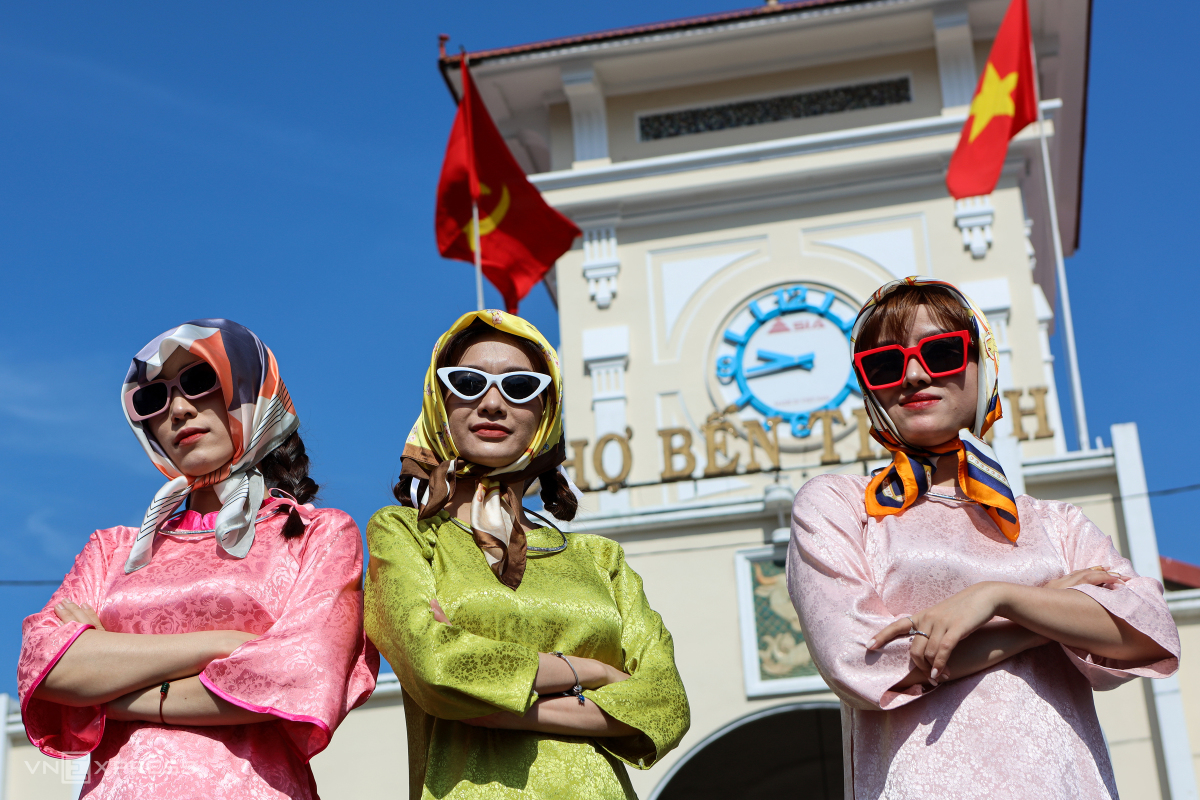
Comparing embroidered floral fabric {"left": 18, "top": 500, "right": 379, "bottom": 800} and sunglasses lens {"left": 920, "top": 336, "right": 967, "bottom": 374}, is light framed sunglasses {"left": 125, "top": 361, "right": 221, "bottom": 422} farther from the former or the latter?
sunglasses lens {"left": 920, "top": 336, "right": 967, "bottom": 374}

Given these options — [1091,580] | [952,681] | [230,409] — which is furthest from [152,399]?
[1091,580]

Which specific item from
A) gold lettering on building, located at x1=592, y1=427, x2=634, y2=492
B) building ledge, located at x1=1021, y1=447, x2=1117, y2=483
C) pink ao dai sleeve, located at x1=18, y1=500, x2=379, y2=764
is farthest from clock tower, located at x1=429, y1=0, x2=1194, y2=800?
pink ao dai sleeve, located at x1=18, y1=500, x2=379, y2=764

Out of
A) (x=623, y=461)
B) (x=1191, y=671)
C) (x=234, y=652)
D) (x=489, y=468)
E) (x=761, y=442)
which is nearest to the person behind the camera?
(x=234, y=652)

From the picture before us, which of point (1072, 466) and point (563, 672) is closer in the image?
point (563, 672)

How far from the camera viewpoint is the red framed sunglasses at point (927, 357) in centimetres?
341

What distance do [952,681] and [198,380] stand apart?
2.08 meters

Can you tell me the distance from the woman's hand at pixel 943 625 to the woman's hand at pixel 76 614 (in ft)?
6.15

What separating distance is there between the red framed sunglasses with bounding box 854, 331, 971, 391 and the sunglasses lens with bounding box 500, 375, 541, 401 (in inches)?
34.6

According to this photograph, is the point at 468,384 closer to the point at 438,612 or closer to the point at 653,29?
the point at 438,612

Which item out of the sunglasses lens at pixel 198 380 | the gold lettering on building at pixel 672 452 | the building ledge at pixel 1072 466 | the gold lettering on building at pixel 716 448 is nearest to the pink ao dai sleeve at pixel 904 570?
the sunglasses lens at pixel 198 380

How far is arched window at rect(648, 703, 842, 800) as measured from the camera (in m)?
11.3

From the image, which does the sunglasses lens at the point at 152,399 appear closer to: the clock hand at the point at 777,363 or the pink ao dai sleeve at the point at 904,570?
the pink ao dai sleeve at the point at 904,570

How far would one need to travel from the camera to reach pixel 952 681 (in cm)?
311

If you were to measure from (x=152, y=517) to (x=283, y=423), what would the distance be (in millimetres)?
439
